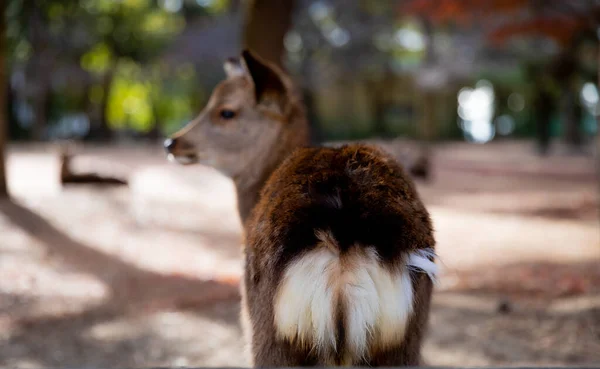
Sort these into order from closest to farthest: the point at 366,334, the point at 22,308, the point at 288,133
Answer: the point at 366,334
the point at 288,133
the point at 22,308

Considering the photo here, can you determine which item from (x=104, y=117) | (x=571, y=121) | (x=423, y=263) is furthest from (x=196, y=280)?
(x=104, y=117)

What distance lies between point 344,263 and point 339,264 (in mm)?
16

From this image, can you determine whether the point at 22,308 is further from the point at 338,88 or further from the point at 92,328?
the point at 338,88

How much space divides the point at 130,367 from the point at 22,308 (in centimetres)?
166

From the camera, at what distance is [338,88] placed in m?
32.7

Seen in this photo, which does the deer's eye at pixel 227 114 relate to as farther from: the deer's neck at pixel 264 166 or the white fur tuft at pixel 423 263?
the white fur tuft at pixel 423 263

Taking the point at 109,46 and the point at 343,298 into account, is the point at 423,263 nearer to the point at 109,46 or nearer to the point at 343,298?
the point at 343,298

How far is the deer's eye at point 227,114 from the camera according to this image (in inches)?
168

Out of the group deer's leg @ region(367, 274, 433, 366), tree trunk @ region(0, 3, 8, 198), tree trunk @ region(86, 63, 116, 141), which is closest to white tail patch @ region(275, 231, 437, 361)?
deer's leg @ region(367, 274, 433, 366)

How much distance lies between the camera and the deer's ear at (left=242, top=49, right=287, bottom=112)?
3.89 meters

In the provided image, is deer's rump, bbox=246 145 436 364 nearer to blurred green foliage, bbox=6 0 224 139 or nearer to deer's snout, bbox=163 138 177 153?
deer's snout, bbox=163 138 177 153

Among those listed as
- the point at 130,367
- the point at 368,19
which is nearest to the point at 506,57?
the point at 368,19

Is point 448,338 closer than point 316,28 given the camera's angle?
Yes

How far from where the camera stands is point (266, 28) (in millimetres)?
8188
